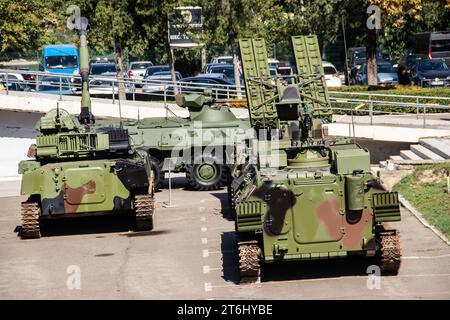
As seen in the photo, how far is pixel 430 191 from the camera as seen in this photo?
22422mm

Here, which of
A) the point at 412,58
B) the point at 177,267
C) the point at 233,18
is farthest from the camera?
the point at 412,58

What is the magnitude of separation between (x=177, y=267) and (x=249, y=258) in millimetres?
2199

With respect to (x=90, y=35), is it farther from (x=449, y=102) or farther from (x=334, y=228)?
(x=334, y=228)

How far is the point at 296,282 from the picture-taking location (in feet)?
52.2

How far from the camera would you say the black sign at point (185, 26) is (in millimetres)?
37281

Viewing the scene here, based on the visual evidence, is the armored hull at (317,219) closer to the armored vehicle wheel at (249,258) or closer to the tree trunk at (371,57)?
the armored vehicle wheel at (249,258)

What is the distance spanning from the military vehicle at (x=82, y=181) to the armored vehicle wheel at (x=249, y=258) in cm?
538

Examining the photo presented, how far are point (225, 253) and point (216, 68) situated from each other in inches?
1158

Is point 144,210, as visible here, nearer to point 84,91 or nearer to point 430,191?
point 84,91

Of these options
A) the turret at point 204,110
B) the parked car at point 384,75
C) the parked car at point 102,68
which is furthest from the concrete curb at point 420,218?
the parked car at point 102,68

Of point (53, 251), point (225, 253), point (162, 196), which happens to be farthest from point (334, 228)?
point (162, 196)

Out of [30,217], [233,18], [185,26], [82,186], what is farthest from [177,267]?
[233,18]

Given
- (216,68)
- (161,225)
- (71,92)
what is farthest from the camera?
(216,68)

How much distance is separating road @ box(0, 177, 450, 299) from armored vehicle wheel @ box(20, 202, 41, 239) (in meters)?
0.25
